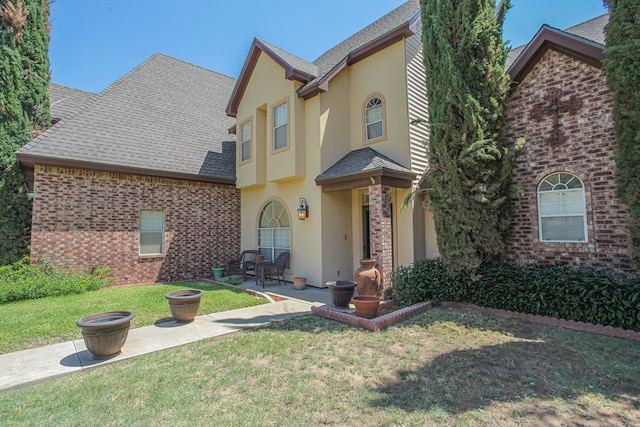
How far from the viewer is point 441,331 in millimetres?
5680

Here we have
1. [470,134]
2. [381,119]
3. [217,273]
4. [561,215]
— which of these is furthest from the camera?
[217,273]

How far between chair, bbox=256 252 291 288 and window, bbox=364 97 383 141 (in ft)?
15.9

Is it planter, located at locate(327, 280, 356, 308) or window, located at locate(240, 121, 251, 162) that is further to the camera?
window, located at locate(240, 121, 251, 162)

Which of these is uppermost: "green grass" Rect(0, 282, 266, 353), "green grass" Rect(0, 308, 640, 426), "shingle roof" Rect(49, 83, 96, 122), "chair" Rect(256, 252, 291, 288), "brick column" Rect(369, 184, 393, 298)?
"shingle roof" Rect(49, 83, 96, 122)

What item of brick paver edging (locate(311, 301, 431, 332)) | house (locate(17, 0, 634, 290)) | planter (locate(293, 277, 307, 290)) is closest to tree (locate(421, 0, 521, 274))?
house (locate(17, 0, 634, 290))

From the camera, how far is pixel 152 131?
12523 millimetres

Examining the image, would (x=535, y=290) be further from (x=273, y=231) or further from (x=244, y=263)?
(x=244, y=263)


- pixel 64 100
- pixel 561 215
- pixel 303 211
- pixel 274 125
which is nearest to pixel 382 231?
pixel 303 211

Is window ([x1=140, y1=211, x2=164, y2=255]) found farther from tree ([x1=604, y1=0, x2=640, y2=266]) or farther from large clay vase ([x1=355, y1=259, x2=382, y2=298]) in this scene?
tree ([x1=604, y1=0, x2=640, y2=266])

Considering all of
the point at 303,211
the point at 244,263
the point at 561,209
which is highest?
the point at 303,211

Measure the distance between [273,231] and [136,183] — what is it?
497 centimetres

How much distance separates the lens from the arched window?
11.6 m

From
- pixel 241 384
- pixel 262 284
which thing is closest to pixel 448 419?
pixel 241 384

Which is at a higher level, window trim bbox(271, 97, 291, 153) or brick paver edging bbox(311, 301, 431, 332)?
window trim bbox(271, 97, 291, 153)
